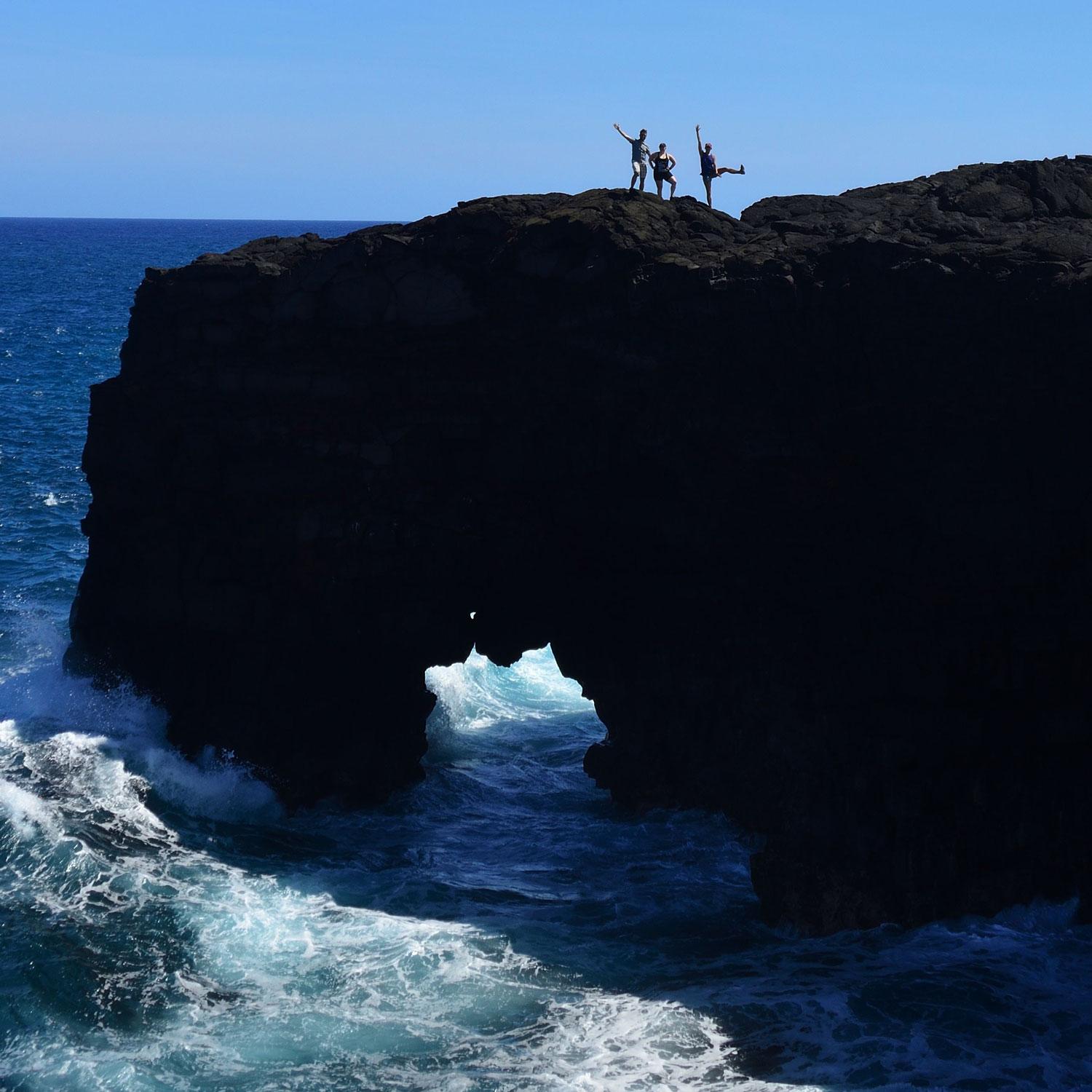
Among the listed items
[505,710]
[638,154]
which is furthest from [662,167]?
[505,710]

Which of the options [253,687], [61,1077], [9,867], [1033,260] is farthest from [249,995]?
[1033,260]

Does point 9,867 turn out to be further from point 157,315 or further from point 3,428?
point 3,428

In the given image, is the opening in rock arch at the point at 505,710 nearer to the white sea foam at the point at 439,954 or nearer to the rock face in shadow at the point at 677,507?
the white sea foam at the point at 439,954

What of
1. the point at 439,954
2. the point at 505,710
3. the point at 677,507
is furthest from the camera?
the point at 505,710

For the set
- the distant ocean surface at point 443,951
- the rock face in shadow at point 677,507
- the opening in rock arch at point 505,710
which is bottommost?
the distant ocean surface at point 443,951

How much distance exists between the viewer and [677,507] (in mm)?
25781

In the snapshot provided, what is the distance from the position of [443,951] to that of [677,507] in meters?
8.91

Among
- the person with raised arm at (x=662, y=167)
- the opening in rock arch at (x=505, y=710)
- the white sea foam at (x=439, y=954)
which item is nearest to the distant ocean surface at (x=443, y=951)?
the white sea foam at (x=439, y=954)

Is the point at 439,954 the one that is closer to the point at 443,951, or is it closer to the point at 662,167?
the point at 443,951

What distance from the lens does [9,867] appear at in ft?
80.0

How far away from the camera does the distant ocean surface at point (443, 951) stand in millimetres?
19188

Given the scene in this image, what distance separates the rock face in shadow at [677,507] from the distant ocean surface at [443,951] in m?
1.13

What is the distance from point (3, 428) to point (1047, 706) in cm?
4780

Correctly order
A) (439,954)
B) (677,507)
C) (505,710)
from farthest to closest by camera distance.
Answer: (505,710) < (677,507) < (439,954)
